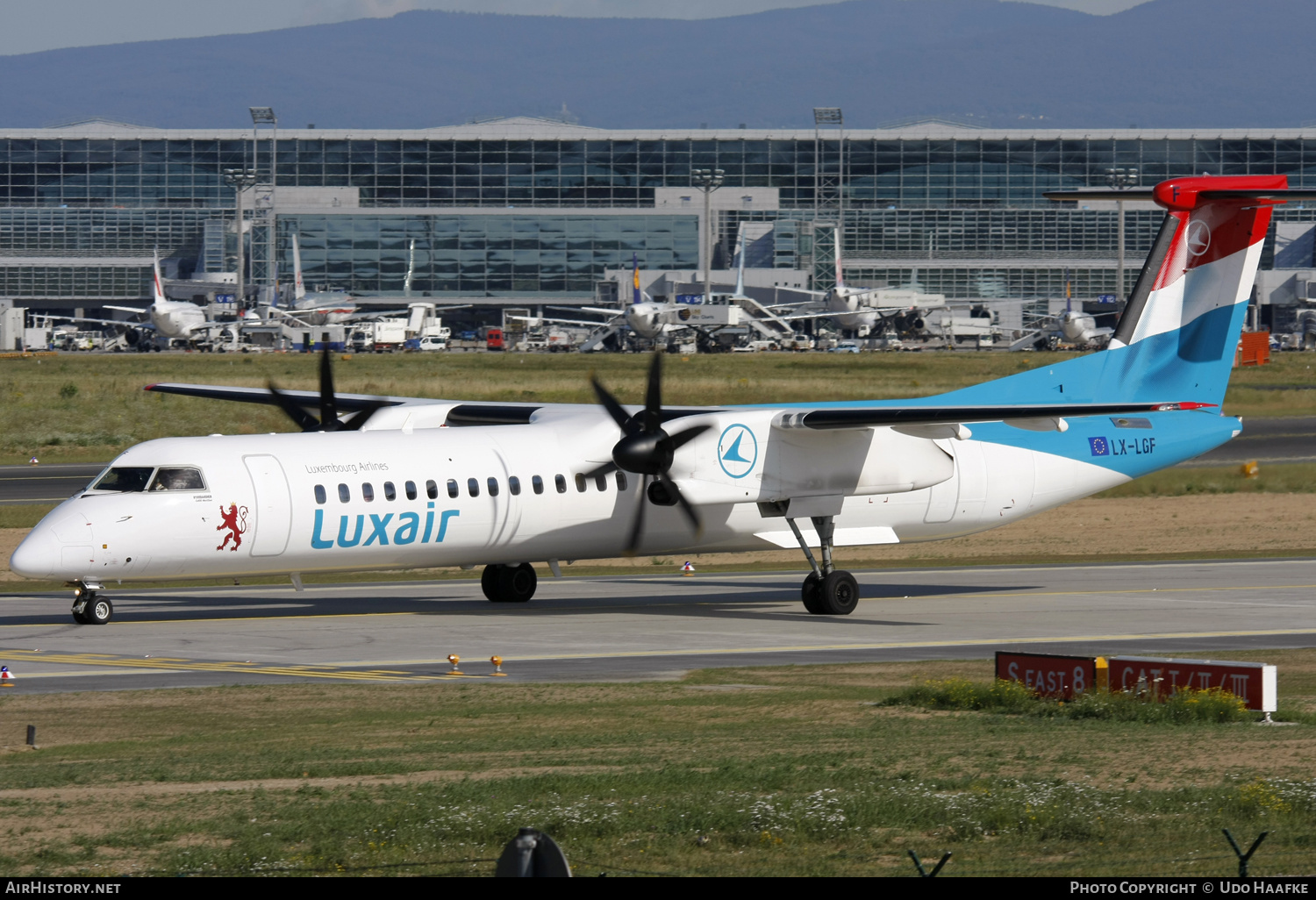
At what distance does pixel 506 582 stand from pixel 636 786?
690 inches

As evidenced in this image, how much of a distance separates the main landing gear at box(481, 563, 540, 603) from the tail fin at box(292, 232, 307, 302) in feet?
464

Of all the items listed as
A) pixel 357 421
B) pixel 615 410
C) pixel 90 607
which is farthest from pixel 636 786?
pixel 357 421

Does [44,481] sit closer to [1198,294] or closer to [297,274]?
[1198,294]

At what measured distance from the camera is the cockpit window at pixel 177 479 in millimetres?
24972

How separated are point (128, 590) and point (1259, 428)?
51860 millimetres

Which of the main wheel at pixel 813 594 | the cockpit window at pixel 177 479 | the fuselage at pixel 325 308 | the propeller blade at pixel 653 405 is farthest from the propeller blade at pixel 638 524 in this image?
the fuselage at pixel 325 308

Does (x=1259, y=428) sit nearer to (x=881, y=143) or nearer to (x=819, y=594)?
(x=819, y=594)

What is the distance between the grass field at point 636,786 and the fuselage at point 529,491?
5533 mm

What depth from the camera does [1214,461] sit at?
181 feet

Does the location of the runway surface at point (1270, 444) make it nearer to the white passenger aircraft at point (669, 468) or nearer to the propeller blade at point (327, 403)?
the white passenger aircraft at point (669, 468)

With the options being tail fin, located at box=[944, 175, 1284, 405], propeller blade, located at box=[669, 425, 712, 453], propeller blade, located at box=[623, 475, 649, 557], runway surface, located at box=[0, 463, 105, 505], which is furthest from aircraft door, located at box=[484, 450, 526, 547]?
runway surface, located at box=[0, 463, 105, 505]

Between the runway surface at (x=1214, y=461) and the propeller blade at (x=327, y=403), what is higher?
the propeller blade at (x=327, y=403)

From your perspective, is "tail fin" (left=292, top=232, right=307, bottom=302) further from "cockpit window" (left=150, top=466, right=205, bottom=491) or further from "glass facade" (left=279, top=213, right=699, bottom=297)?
"cockpit window" (left=150, top=466, right=205, bottom=491)
